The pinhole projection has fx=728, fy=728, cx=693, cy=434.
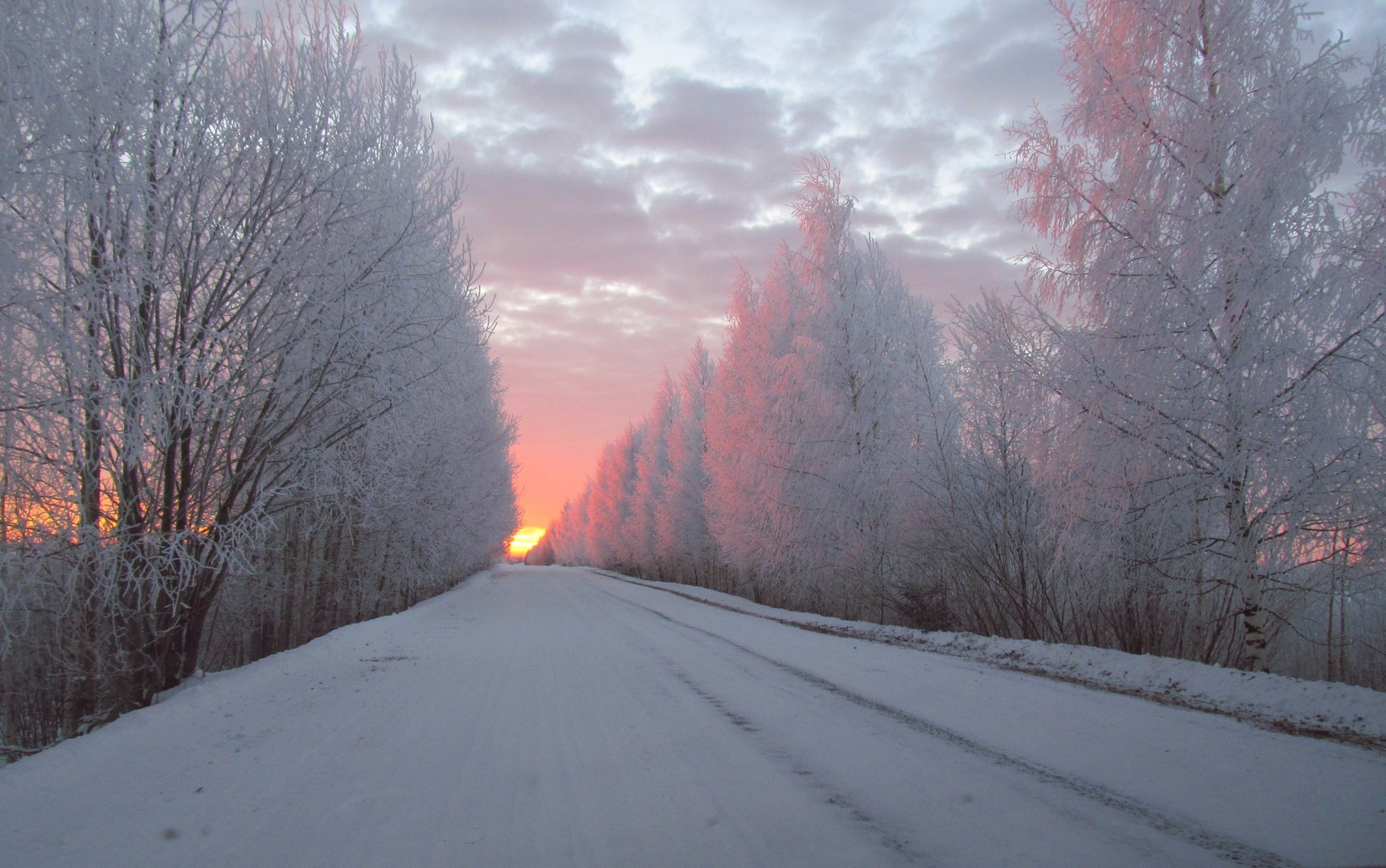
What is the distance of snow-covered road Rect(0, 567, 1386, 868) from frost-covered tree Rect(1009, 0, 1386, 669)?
2.72 metres

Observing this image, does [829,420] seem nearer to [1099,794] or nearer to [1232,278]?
[1232,278]

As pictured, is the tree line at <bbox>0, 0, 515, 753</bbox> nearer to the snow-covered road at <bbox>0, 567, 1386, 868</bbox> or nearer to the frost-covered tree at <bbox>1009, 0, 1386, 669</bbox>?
the snow-covered road at <bbox>0, 567, 1386, 868</bbox>

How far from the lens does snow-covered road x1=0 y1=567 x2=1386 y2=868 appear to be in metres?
3.30

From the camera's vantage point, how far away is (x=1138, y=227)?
800 centimetres


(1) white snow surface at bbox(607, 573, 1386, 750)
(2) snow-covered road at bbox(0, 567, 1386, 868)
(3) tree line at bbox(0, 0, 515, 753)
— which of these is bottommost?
(2) snow-covered road at bbox(0, 567, 1386, 868)

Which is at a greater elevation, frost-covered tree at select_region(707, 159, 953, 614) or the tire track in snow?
frost-covered tree at select_region(707, 159, 953, 614)

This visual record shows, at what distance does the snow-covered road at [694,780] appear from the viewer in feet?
10.8

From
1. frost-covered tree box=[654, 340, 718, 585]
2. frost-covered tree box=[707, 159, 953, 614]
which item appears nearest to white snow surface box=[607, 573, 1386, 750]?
frost-covered tree box=[707, 159, 953, 614]

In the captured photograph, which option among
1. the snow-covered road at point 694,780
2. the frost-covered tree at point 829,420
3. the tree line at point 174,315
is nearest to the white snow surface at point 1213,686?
the snow-covered road at point 694,780

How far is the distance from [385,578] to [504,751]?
19.9m

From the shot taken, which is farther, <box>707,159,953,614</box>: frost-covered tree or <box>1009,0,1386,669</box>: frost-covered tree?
<box>707,159,953,614</box>: frost-covered tree

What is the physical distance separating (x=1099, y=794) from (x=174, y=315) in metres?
8.71

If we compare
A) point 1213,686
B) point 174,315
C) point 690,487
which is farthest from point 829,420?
point 690,487

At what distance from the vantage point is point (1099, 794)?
388 centimetres
